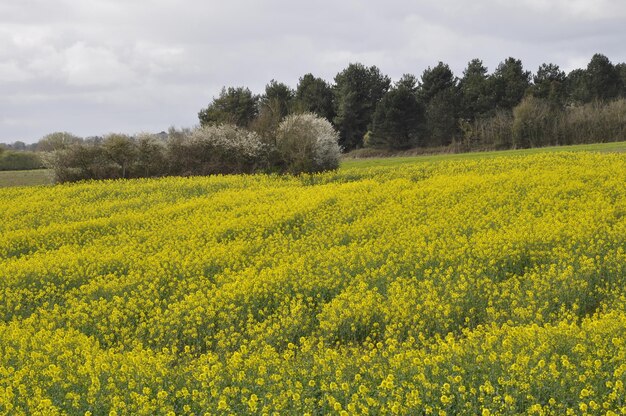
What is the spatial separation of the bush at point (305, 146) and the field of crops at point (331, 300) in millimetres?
8823

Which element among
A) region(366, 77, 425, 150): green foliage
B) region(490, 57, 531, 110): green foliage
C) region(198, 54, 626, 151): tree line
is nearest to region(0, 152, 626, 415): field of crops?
region(198, 54, 626, 151): tree line

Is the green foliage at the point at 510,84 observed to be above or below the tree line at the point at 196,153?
above

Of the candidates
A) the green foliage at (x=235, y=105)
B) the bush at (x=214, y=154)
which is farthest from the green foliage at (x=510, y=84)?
the bush at (x=214, y=154)

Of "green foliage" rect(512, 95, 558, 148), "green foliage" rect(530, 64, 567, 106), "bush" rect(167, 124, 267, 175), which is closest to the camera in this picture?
"bush" rect(167, 124, 267, 175)

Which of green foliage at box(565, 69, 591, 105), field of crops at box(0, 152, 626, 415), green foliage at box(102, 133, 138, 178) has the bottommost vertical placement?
field of crops at box(0, 152, 626, 415)

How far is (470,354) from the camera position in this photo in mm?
6285

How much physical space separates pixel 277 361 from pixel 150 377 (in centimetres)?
142

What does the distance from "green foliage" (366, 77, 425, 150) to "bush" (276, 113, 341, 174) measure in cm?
2442

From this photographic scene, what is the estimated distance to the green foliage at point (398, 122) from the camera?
190 ft

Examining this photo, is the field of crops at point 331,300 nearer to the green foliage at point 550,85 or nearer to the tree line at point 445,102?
the tree line at point 445,102

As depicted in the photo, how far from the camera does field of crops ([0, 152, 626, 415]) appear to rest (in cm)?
571

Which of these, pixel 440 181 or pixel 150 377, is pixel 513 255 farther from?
pixel 440 181

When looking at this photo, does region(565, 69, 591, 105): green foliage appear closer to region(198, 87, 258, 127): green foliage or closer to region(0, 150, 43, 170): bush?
region(198, 87, 258, 127): green foliage

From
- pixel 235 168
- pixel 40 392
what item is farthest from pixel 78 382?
pixel 235 168
